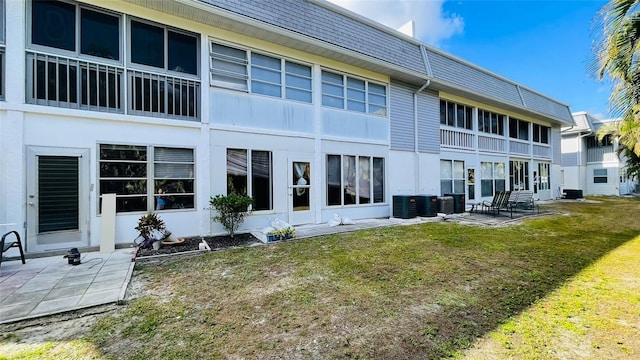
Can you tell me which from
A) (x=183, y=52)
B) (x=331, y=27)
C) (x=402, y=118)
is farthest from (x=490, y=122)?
(x=183, y=52)

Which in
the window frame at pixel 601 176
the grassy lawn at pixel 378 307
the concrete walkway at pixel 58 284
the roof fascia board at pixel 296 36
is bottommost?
the grassy lawn at pixel 378 307

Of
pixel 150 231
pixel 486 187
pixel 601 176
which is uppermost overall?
pixel 601 176

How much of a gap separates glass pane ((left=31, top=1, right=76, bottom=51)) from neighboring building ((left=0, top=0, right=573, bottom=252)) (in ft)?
0.07

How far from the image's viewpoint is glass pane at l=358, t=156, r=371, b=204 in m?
9.95

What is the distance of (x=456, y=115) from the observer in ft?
43.9

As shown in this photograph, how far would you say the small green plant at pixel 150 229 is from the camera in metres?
5.97

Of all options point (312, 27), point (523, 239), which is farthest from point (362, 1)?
point (523, 239)

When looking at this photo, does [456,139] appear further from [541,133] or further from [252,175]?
[252,175]

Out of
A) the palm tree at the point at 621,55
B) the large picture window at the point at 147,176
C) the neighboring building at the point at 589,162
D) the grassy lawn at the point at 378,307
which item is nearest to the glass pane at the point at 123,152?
the large picture window at the point at 147,176

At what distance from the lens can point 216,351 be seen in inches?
95.0

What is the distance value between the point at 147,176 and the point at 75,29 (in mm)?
3477

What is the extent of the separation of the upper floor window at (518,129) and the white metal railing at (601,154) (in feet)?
41.1

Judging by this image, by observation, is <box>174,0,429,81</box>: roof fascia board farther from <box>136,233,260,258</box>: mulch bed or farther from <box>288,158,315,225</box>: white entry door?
<box>136,233,260,258</box>: mulch bed

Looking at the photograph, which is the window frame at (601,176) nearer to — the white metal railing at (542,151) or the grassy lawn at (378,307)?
the white metal railing at (542,151)
